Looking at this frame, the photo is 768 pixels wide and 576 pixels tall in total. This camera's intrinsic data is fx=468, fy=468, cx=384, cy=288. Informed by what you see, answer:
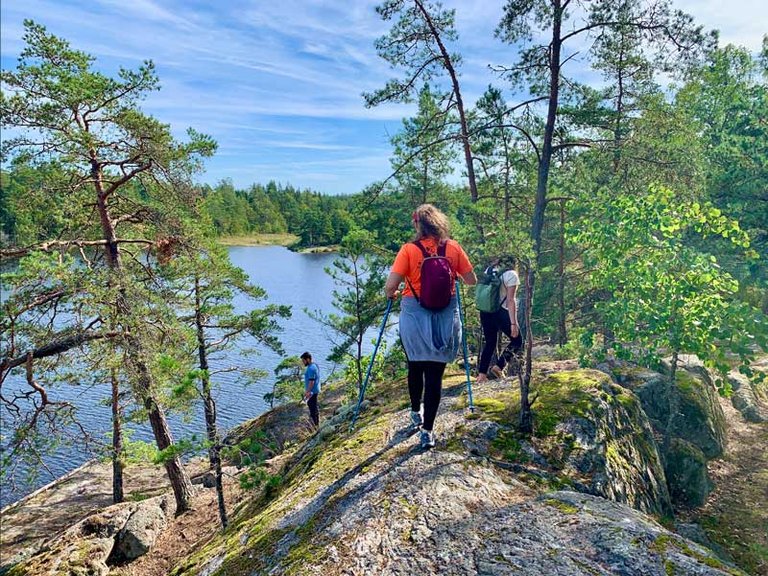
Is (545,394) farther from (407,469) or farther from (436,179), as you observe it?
(436,179)

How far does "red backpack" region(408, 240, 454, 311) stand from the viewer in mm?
3719

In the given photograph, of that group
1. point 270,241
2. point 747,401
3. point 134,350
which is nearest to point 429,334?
point 134,350

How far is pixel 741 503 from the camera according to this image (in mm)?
6691

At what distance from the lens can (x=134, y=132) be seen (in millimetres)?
7582

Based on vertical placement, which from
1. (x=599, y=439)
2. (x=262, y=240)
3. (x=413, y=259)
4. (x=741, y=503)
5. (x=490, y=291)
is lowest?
(x=741, y=503)

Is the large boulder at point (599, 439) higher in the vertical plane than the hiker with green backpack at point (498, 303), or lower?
lower

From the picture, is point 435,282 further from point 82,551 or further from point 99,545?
point 82,551

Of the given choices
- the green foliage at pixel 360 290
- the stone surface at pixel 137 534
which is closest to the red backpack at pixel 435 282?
the stone surface at pixel 137 534

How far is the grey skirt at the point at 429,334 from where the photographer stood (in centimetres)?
377

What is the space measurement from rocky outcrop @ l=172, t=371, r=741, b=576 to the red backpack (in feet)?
4.30

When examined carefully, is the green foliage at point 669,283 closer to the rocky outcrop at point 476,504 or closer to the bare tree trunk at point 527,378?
the rocky outcrop at point 476,504

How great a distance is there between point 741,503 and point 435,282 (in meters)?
6.38

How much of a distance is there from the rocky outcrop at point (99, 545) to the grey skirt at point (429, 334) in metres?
6.16

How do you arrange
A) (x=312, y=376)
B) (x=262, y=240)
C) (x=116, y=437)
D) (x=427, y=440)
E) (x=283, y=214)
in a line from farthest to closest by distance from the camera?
(x=283, y=214), (x=262, y=240), (x=312, y=376), (x=116, y=437), (x=427, y=440)
